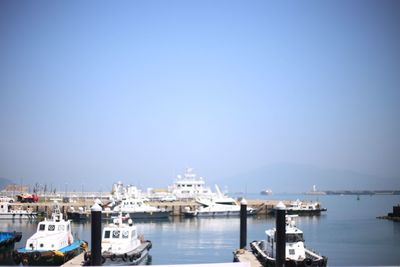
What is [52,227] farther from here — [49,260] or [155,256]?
[155,256]

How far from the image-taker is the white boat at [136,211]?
20.2 metres

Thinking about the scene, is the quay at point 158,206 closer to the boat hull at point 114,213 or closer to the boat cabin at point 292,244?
the boat hull at point 114,213

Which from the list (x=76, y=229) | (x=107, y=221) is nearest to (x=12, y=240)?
(x=76, y=229)

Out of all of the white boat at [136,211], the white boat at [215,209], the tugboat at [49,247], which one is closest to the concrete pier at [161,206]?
the white boat at [215,209]

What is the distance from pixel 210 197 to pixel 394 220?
8.38 meters

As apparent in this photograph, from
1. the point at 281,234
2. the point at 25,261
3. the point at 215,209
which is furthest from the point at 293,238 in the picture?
the point at 215,209

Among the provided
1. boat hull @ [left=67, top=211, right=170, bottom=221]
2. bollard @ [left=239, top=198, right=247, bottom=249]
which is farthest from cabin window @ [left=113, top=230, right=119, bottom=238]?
boat hull @ [left=67, top=211, right=170, bottom=221]

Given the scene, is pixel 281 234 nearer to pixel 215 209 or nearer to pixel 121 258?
pixel 121 258

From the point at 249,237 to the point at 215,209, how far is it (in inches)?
320

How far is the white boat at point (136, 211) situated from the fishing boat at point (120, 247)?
990 centimetres

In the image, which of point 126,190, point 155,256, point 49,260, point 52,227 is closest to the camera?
point 49,260

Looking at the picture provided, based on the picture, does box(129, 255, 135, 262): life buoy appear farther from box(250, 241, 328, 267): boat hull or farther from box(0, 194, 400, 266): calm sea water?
box(250, 241, 328, 267): boat hull

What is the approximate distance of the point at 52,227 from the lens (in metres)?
10.4

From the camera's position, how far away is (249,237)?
15.0 meters
